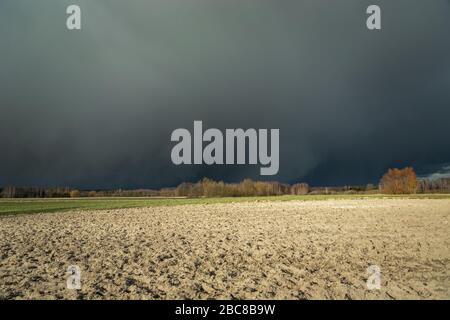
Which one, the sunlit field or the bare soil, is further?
the sunlit field

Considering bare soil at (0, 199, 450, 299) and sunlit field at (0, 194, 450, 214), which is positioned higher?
bare soil at (0, 199, 450, 299)

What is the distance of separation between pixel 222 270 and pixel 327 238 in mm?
10071

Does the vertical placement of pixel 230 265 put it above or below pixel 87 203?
above

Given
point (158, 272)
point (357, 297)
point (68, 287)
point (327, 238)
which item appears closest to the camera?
point (357, 297)

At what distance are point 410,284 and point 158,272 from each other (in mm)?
8497

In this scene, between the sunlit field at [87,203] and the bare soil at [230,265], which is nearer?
the bare soil at [230,265]

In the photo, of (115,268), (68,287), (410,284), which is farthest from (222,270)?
(410,284)

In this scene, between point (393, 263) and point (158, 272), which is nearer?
point (158, 272)

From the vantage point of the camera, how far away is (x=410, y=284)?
10234mm

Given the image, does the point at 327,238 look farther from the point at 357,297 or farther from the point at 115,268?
the point at 115,268

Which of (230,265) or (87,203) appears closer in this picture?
(230,265)

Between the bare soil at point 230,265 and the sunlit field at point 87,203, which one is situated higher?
the bare soil at point 230,265
